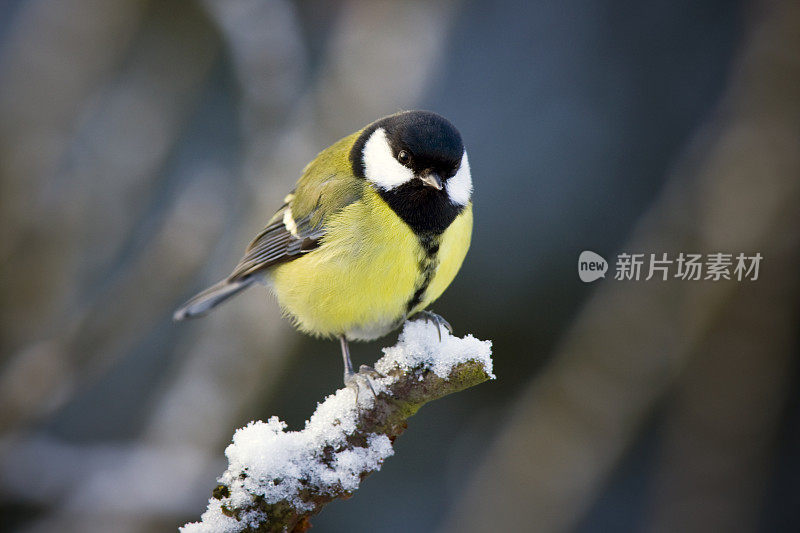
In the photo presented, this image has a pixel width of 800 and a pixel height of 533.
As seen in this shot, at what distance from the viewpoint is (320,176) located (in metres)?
2.40

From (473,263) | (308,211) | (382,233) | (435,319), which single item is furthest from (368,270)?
(473,263)

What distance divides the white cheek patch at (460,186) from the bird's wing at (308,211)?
30cm

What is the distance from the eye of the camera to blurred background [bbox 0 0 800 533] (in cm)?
318

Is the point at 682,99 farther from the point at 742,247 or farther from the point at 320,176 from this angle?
the point at 320,176

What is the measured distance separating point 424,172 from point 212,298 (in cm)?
98

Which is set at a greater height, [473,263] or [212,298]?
[473,263]

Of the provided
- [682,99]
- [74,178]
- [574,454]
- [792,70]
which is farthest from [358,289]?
[792,70]

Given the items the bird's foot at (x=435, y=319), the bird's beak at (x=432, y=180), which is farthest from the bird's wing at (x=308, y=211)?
the bird's foot at (x=435, y=319)

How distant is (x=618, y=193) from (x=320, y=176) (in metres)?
1.79

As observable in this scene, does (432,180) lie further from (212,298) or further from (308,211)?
(212,298)

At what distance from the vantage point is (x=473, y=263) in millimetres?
3443

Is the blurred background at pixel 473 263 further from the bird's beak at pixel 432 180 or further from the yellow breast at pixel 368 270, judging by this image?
the bird's beak at pixel 432 180

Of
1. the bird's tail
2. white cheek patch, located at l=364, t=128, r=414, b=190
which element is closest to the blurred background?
the bird's tail

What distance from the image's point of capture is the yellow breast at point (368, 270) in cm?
199
